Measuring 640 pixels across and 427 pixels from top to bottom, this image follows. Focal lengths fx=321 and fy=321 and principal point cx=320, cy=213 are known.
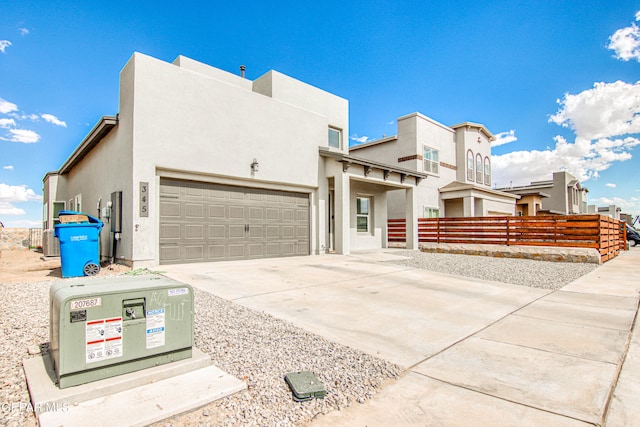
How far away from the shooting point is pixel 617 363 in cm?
308

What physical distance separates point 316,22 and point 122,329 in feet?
43.4

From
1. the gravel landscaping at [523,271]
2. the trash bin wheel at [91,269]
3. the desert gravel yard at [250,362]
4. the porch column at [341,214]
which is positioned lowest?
the gravel landscaping at [523,271]

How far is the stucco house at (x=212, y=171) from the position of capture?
28.7 ft

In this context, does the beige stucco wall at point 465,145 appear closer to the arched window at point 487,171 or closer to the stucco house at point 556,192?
the arched window at point 487,171

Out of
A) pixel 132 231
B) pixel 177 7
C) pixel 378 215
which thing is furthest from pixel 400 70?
pixel 132 231

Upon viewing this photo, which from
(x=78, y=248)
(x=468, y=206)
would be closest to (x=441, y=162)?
(x=468, y=206)

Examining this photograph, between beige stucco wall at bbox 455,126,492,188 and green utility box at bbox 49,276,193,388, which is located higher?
beige stucco wall at bbox 455,126,492,188

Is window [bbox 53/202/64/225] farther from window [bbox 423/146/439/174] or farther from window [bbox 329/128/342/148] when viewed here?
window [bbox 423/146/439/174]

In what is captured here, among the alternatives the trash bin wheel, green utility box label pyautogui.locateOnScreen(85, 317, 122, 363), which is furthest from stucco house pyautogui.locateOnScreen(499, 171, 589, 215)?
green utility box label pyautogui.locateOnScreen(85, 317, 122, 363)

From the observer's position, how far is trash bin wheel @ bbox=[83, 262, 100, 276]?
24.4 feet

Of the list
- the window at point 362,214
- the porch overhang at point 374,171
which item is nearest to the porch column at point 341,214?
the porch overhang at point 374,171

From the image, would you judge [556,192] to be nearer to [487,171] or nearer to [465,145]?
[487,171]

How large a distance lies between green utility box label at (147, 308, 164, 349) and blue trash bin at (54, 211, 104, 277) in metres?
6.28

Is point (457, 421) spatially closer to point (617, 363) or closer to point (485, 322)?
point (617, 363)
